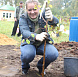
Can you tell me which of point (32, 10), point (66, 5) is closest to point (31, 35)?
point (32, 10)

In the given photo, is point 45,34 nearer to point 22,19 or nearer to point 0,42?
point 22,19

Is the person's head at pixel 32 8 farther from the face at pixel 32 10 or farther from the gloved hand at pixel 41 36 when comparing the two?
the gloved hand at pixel 41 36

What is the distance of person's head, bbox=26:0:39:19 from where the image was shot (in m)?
2.34

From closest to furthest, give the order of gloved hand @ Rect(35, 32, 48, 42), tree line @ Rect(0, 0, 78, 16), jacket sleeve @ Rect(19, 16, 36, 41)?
gloved hand @ Rect(35, 32, 48, 42), jacket sleeve @ Rect(19, 16, 36, 41), tree line @ Rect(0, 0, 78, 16)

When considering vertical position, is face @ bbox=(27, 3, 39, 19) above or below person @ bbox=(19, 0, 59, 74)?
above

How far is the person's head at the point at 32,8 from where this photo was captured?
234 cm

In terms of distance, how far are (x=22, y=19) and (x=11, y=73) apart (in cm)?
103

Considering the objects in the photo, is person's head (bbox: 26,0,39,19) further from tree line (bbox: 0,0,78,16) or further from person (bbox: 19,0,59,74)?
tree line (bbox: 0,0,78,16)

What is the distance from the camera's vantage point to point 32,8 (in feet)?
7.70

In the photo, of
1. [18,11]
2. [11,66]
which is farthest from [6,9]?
[11,66]

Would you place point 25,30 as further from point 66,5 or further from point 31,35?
point 66,5

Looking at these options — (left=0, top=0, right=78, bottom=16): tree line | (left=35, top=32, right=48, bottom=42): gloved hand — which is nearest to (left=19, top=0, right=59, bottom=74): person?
(left=35, top=32, right=48, bottom=42): gloved hand

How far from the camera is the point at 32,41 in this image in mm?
2391

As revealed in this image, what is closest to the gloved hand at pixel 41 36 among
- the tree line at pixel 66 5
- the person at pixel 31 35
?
the person at pixel 31 35
